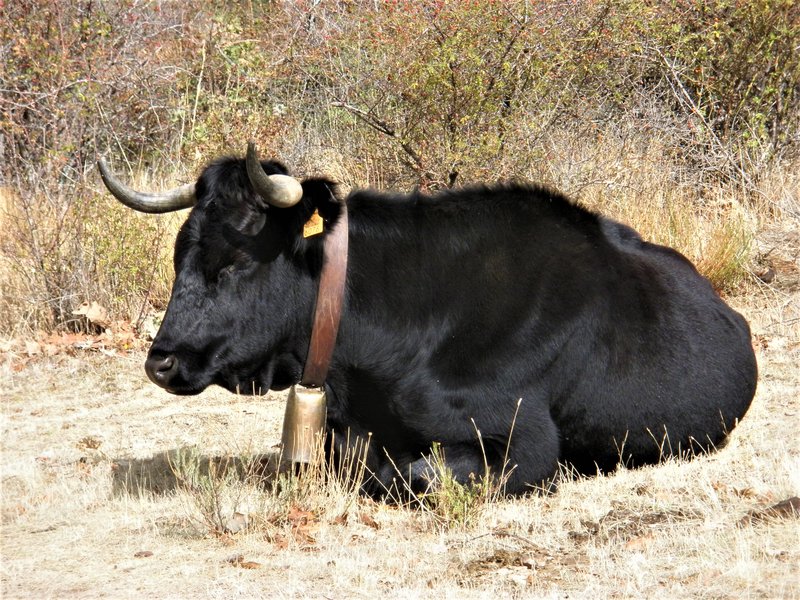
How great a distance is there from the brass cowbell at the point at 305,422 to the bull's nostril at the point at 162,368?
0.63 metres

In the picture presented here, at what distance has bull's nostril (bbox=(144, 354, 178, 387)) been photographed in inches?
219

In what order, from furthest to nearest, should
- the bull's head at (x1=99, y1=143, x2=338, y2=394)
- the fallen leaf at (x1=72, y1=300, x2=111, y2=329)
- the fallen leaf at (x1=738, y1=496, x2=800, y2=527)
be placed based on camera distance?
the fallen leaf at (x1=72, y1=300, x2=111, y2=329)
the bull's head at (x1=99, y1=143, x2=338, y2=394)
the fallen leaf at (x1=738, y1=496, x2=800, y2=527)

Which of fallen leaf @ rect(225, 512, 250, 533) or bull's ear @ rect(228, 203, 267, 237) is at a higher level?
bull's ear @ rect(228, 203, 267, 237)

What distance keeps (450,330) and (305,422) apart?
90 centimetres

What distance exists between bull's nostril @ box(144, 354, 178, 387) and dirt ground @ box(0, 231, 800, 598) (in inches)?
25.2

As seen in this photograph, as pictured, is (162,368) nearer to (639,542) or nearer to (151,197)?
(151,197)

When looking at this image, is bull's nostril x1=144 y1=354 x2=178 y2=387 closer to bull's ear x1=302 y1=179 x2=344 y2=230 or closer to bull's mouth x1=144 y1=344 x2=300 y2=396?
bull's mouth x1=144 y1=344 x2=300 y2=396

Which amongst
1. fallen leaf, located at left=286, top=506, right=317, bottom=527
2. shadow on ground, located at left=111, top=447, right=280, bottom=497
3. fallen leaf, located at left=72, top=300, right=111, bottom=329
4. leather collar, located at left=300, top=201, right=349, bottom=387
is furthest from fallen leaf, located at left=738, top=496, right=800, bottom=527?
fallen leaf, located at left=72, top=300, right=111, bottom=329

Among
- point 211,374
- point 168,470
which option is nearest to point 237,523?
point 211,374

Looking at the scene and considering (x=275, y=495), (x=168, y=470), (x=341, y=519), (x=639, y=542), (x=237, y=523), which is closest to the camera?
(x=639, y=542)

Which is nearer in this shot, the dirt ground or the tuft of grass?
the dirt ground

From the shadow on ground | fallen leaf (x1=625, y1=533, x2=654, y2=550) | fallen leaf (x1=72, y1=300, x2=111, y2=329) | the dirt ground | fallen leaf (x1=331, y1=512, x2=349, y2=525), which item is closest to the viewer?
the dirt ground

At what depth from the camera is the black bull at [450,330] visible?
5699 mm

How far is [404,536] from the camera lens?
17.2ft
